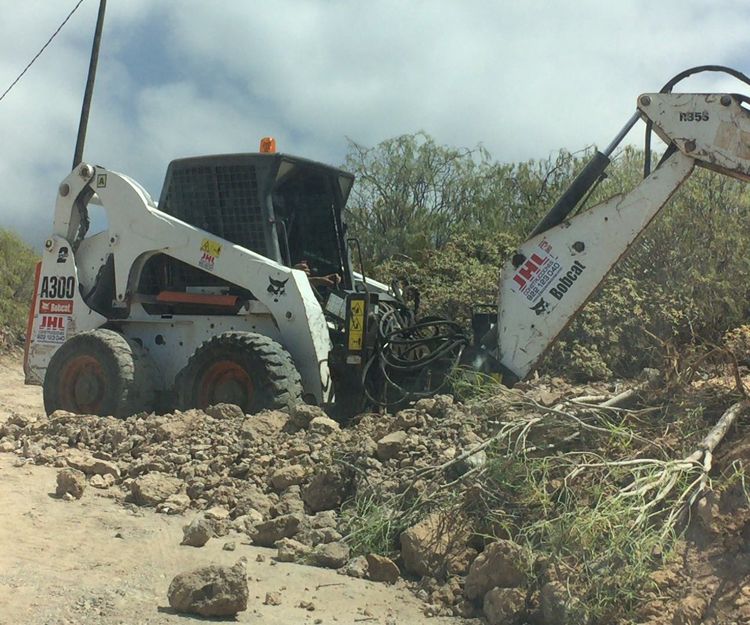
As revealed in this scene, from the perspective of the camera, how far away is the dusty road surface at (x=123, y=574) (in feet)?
14.5

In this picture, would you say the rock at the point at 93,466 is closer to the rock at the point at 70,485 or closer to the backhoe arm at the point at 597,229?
the rock at the point at 70,485

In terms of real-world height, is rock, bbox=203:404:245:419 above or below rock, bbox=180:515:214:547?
above

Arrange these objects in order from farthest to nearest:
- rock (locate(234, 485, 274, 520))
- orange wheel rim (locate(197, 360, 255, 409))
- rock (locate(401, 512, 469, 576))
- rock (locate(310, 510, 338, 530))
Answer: orange wheel rim (locate(197, 360, 255, 409)) < rock (locate(234, 485, 274, 520)) < rock (locate(310, 510, 338, 530)) < rock (locate(401, 512, 469, 576))

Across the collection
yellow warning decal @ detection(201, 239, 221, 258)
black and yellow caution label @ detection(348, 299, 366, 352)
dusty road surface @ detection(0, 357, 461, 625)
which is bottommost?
dusty road surface @ detection(0, 357, 461, 625)

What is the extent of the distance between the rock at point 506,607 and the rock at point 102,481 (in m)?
3.08

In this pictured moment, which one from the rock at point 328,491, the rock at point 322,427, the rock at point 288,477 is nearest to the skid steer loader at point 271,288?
the rock at point 322,427

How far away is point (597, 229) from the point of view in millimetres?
7781

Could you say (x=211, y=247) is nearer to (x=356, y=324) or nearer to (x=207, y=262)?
(x=207, y=262)

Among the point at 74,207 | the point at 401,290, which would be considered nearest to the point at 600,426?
the point at 401,290

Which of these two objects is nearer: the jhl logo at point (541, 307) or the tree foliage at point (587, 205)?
the jhl logo at point (541, 307)

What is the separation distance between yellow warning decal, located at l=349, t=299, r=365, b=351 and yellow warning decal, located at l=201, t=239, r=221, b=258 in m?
1.39

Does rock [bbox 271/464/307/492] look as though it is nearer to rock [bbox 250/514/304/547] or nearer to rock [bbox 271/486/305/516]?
rock [bbox 271/486/305/516]

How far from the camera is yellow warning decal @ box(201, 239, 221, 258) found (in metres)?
9.09

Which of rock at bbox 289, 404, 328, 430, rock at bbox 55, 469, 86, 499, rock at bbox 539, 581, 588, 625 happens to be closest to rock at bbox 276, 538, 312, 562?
rock at bbox 539, 581, 588, 625
